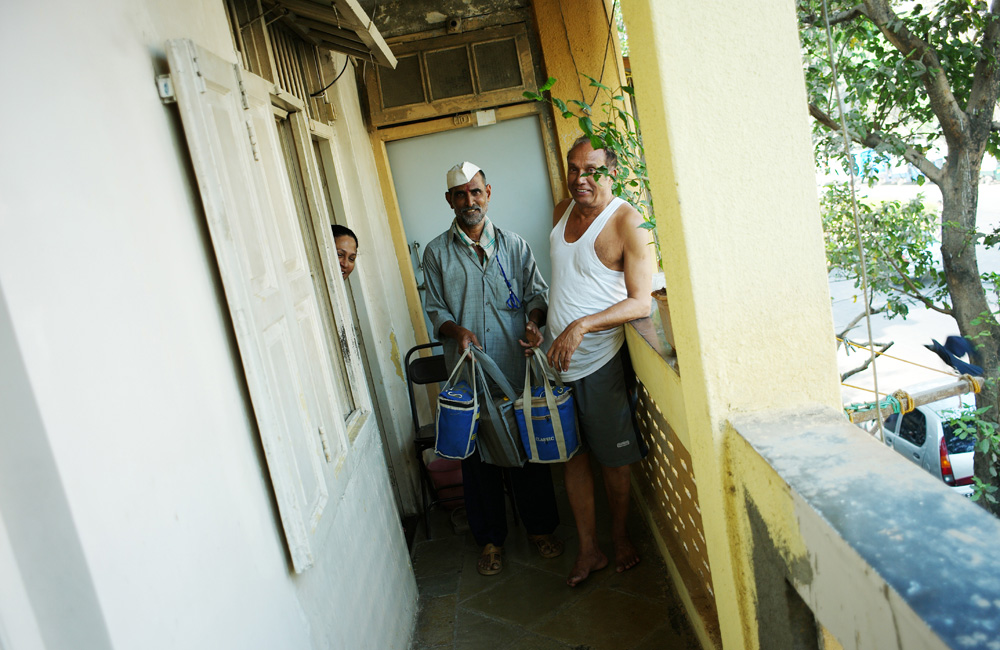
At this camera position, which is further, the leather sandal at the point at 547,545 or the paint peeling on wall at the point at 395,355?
the paint peeling on wall at the point at 395,355

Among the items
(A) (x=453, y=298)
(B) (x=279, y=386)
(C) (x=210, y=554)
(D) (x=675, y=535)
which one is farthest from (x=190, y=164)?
(D) (x=675, y=535)

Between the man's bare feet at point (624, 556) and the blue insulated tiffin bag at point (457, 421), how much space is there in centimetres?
91

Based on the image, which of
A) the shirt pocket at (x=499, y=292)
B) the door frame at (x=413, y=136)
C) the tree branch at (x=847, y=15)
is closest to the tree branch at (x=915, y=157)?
the tree branch at (x=847, y=15)

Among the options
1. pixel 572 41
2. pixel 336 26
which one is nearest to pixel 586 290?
pixel 336 26

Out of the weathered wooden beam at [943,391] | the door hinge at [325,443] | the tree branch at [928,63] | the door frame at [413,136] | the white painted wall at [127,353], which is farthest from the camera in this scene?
the door frame at [413,136]

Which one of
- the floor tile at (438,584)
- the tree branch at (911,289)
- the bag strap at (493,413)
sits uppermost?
the bag strap at (493,413)

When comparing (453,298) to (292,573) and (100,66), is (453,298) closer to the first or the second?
(292,573)

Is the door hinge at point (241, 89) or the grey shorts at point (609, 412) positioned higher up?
the door hinge at point (241, 89)

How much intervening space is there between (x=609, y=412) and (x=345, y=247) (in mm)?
1673

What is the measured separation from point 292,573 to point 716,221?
1.51 meters

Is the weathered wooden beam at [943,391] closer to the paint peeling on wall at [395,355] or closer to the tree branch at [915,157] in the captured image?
the tree branch at [915,157]

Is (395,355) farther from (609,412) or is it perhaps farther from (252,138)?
(252,138)

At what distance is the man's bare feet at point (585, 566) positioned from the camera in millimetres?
3457

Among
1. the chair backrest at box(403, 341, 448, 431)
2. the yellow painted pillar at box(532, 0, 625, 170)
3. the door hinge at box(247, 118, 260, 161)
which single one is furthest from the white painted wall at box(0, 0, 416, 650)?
the yellow painted pillar at box(532, 0, 625, 170)
